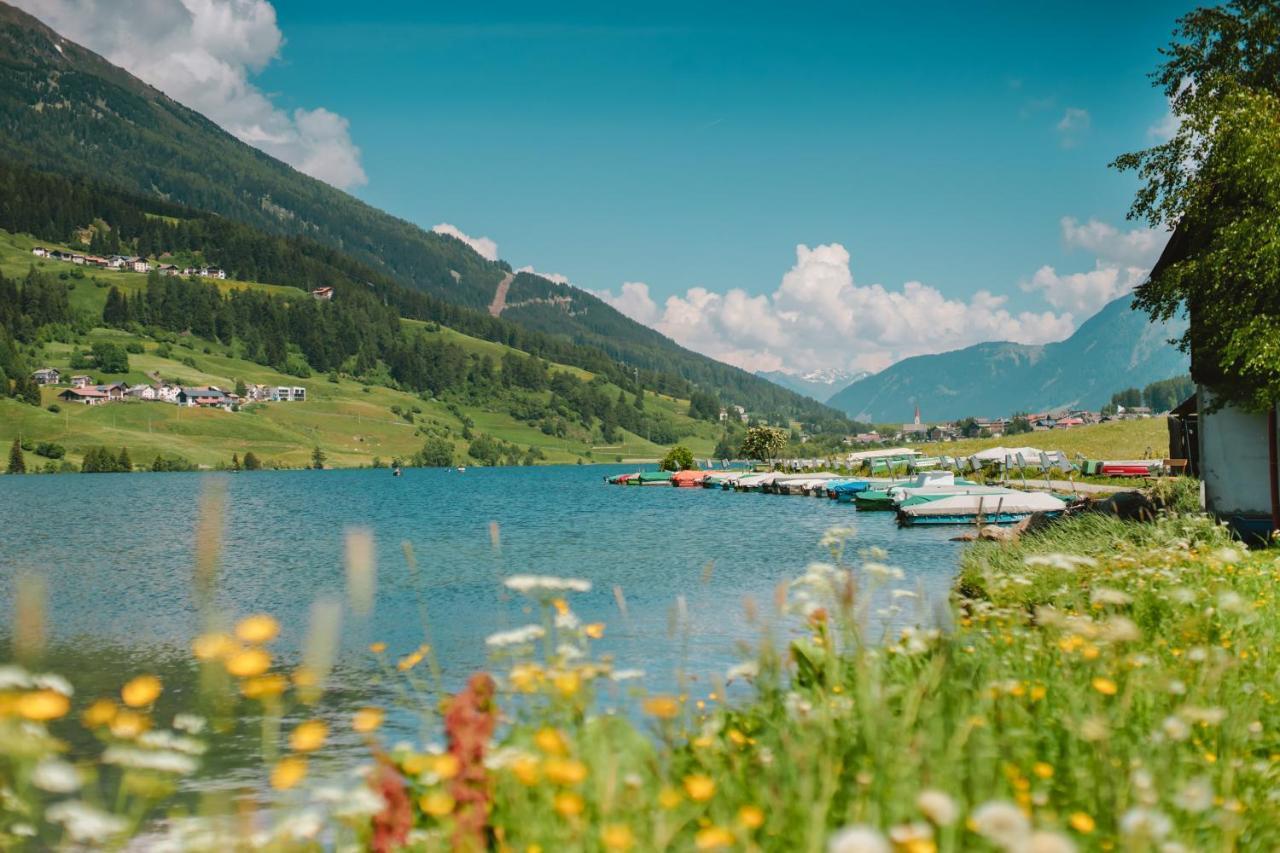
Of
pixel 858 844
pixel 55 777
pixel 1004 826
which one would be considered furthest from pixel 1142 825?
pixel 55 777

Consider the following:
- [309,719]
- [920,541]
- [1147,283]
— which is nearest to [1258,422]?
[1147,283]

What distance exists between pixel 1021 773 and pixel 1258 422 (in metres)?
31.1

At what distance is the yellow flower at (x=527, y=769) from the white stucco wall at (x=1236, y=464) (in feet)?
108

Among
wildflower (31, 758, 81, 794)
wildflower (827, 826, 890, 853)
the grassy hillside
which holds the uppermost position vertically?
the grassy hillside

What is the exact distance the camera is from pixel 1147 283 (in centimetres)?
2998

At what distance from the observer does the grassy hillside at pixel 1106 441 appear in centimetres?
11625

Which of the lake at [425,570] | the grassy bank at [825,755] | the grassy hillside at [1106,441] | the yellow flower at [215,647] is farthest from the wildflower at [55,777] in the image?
the grassy hillside at [1106,441]

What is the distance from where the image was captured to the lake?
23.4 metres

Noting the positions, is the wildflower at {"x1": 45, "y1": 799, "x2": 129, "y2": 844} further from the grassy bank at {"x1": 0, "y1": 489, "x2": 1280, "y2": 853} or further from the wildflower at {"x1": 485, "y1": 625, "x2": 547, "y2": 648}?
the wildflower at {"x1": 485, "y1": 625, "x2": 547, "y2": 648}

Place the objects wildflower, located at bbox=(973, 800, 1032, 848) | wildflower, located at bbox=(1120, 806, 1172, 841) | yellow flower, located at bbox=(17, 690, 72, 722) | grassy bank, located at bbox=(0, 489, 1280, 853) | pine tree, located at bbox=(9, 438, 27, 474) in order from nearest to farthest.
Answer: wildflower, located at bbox=(973, 800, 1032, 848), wildflower, located at bbox=(1120, 806, 1172, 841), yellow flower, located at bbox=(17, 690, 72, 722), grassy bank, located at bbox=(0, 489, 1280, 853), pine tree, located at bbox=(9, 438, 27, 474)

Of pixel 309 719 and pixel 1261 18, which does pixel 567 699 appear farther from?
pixel 1261 18

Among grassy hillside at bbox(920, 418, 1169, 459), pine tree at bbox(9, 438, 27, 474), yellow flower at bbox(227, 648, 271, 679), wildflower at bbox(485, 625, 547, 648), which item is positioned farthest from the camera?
pine tree at bbox(9, 438, 27, 474)

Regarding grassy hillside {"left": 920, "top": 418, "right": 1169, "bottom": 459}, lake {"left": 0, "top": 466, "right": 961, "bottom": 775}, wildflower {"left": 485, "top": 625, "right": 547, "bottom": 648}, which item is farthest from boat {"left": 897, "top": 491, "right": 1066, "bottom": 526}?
wildflower {"left": 485, "top": 625, "right": 547, "bottom": 648}

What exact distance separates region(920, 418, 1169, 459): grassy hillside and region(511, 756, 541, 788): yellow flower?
110645mm
